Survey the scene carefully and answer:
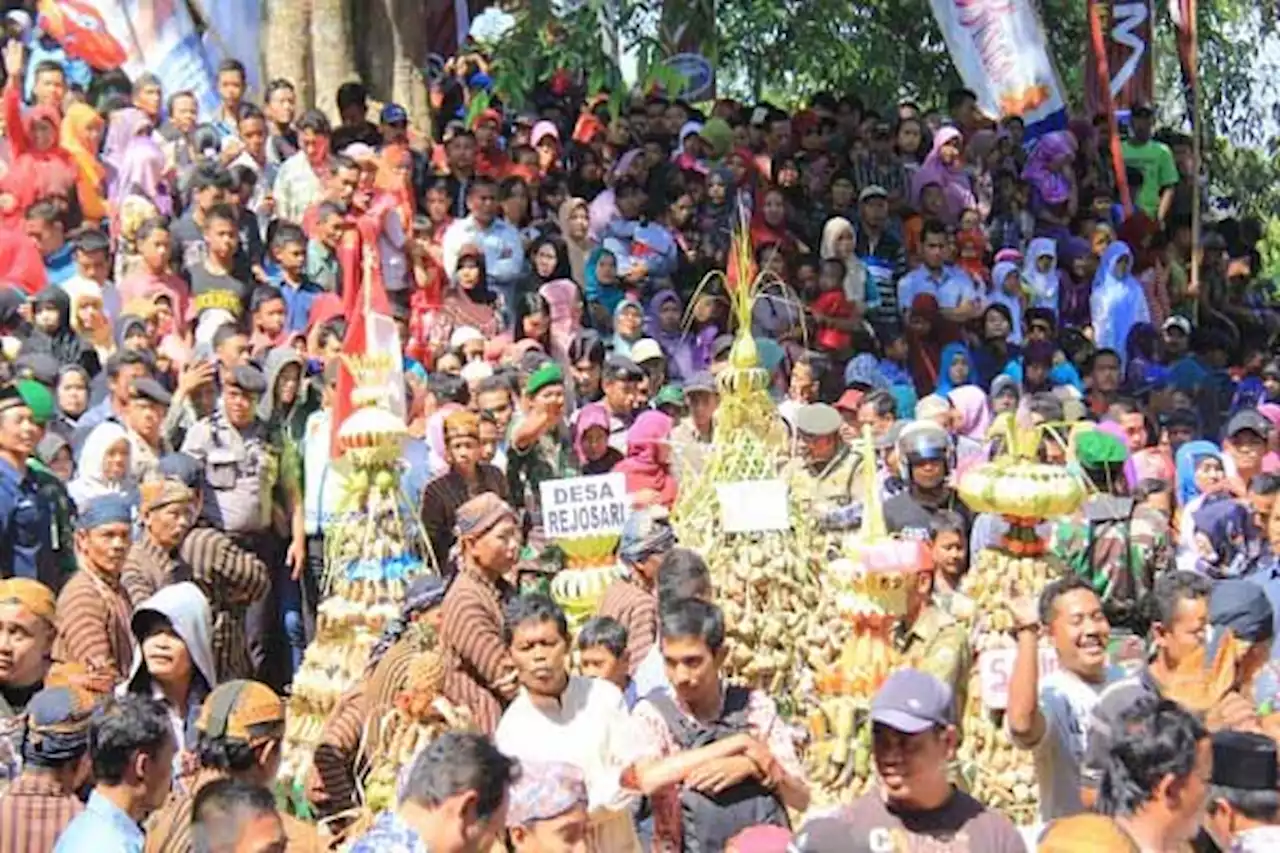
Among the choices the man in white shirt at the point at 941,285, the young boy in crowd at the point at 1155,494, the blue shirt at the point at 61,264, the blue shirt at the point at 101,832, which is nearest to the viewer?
the blue shirt at the point at 101,832

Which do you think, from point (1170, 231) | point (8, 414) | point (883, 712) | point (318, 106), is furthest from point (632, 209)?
point (883, 712)

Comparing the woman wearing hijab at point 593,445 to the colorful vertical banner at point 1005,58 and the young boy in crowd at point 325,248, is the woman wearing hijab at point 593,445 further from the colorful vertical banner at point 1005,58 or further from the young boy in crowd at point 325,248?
the colorful vertical banner at point 1005,58

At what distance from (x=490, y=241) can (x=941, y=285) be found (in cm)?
291

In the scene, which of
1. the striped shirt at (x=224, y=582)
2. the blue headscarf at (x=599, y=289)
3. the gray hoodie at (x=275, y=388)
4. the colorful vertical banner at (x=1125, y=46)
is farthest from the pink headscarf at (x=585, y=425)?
the colorful vertical banner at (x=1125, y=46)

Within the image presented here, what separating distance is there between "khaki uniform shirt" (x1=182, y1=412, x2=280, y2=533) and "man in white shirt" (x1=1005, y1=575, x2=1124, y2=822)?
4.25 meters

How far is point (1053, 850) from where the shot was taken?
4875mm

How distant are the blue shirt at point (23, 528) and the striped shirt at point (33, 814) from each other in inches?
139

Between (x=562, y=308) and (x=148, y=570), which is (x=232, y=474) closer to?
(x=148, y=570)

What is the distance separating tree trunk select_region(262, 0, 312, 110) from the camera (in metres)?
17.2

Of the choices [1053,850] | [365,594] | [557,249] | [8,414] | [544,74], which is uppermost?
[544,74]

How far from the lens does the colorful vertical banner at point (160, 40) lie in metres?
17.1

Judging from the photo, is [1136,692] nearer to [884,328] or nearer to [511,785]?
[511,785]

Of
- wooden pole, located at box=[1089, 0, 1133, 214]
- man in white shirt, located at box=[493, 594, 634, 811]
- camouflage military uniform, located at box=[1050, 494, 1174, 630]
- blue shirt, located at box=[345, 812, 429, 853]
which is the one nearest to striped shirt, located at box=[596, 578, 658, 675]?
man in white shirt, located at box=[493, 594, 634, 811]

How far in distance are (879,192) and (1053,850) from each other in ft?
36.9
